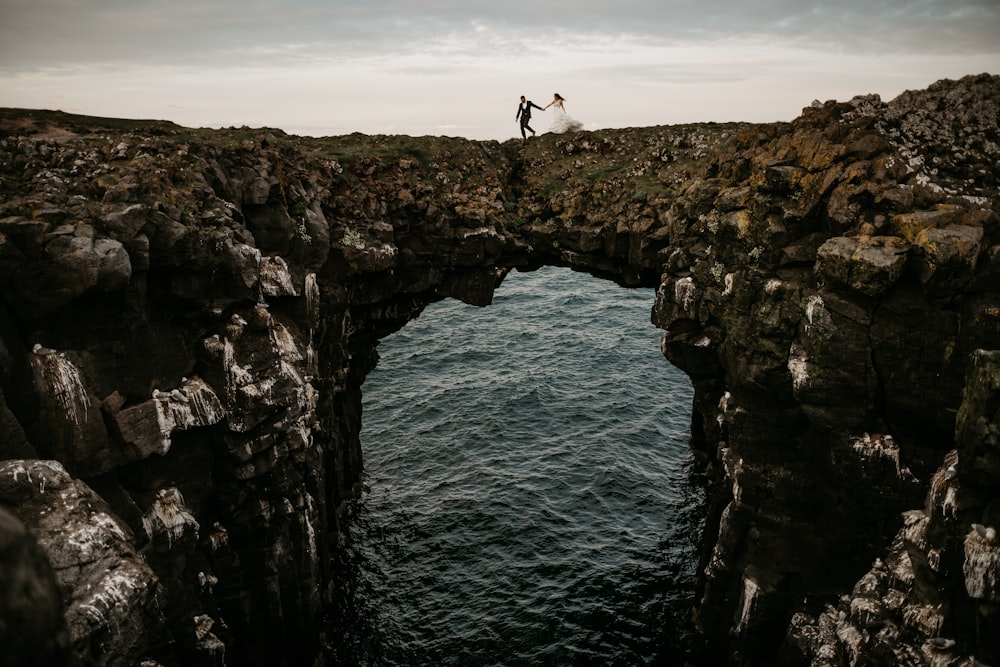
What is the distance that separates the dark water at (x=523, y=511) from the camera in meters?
31.1

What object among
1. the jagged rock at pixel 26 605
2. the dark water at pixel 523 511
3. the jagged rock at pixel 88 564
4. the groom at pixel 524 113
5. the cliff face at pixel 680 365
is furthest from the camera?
the groom at pixel 524 113

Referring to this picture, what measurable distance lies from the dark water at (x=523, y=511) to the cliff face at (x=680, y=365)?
368cm

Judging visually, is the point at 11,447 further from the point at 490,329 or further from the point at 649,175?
the point at 490,329

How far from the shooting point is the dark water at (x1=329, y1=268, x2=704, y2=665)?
102 ft

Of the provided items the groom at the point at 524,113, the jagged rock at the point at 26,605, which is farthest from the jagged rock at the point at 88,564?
the groom at the point at 524,113

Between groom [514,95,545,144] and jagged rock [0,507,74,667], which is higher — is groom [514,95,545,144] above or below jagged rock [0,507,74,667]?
above

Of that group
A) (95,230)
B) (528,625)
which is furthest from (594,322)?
(95,230)

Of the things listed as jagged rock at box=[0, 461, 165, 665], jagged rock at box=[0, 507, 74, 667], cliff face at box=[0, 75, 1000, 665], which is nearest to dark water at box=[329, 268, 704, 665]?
cliff face at box=[0, 75, 1000, 665]

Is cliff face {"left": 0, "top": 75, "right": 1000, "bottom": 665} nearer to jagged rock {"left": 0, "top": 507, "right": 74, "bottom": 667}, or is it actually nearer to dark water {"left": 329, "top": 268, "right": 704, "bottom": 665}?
dark water {"left": 329, "top": 268, "right": 704, "bottom": 665}

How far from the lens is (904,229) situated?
21453 millimetres

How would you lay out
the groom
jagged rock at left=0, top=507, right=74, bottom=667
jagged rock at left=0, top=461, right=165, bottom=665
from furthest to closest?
1. the groom
2. jagged rock at left=0, top=461, right=165, bottom=665
3. jagged rock at left=0, top=507, right=74, bottom=667

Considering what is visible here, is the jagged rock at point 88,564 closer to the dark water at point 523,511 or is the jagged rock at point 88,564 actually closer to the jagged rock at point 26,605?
the jagged rock at point 26,605

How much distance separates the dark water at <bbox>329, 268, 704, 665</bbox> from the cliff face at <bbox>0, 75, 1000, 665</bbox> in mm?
3678

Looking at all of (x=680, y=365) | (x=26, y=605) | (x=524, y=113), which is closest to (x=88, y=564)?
(x=26, y=605)
